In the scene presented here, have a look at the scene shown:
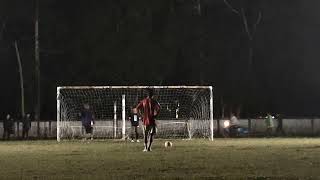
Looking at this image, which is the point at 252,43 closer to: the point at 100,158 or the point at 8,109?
Result: the point at 8,109

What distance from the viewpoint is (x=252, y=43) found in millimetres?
59094

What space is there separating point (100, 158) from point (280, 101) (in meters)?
38.9

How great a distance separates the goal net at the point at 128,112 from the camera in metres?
42.0

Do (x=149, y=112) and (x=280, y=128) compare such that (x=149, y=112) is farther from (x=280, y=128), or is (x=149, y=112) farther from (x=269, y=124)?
(x=280, y=128)

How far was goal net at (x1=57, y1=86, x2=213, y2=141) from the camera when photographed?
138ft

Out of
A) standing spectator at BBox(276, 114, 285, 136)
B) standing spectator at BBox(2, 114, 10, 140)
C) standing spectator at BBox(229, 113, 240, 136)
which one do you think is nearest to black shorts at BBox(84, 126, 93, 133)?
standing spectator at BBox(2, 114, 10, 140)

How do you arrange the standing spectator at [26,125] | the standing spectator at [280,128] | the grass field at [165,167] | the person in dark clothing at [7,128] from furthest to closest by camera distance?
the standing spectator at [280,128], the standing spectator at [26,125], the person in dark clothing at [7,128], the grass field at [165,167]

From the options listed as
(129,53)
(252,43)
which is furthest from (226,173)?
(252,43)

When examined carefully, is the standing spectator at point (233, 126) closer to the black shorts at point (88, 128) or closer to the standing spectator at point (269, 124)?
the standing spectator at point (269, 124)

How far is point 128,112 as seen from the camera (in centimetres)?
4456

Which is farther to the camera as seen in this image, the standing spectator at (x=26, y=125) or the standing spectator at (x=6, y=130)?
the standing spectator at (x=26, y=125)

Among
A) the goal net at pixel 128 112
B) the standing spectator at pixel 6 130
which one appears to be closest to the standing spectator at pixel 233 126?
the goal net at pixel 128 112

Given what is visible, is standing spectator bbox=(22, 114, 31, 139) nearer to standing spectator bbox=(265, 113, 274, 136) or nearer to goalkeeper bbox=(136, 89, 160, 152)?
standing spectator bbox=(265, 113, 274, 136)

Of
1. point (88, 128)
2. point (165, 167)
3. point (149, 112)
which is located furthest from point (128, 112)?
point (165, 167)
